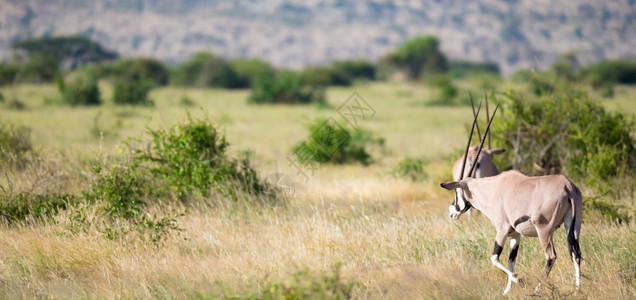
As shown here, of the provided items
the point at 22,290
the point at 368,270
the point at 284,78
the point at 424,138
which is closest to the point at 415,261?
the point at 368,270

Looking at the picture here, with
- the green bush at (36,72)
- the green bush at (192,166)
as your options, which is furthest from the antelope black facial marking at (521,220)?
the green bush at (36,72)

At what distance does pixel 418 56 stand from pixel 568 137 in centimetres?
7779

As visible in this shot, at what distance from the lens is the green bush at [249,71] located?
6100 cm

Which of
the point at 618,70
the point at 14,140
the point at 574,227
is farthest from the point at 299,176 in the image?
the point at 618,70

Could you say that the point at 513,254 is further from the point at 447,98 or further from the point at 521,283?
A: the point at 447,98

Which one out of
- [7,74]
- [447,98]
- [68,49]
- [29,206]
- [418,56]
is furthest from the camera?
[418,56]

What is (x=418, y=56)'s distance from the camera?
286ft

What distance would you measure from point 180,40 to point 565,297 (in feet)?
573

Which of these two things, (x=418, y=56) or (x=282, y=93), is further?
(x=418, y=56)

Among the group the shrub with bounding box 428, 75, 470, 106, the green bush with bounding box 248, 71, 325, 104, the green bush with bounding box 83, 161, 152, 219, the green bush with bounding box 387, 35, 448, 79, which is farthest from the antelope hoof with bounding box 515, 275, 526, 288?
the green bush with bounding box 387, 35, 448, 79

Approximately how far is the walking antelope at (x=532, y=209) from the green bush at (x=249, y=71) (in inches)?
2079

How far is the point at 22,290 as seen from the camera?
573 cm

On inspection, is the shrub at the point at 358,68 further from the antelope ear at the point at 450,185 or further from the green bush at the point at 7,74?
the antelope ear at the point at 450,185

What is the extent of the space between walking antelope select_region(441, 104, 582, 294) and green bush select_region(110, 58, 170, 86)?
164 ft
